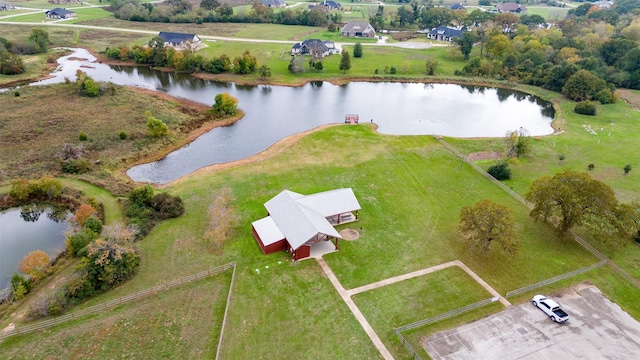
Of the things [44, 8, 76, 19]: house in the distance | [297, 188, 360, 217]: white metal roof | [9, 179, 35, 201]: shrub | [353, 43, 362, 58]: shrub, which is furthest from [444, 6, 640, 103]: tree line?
[44, 8, 76, 19]: house in the distance

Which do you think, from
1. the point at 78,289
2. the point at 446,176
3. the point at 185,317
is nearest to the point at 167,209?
the point at 78,289

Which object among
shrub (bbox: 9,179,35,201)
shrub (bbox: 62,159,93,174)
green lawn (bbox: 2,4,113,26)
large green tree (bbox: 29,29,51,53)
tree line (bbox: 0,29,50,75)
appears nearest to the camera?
shrub (bbox: 9,179,35,201)

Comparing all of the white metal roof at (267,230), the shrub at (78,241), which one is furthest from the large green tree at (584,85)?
the shrub at (78,241)

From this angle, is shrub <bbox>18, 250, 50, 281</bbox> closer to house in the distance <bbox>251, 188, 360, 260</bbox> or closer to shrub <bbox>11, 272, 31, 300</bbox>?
shrub <bbox>11, 272, 31, 300</bbox>

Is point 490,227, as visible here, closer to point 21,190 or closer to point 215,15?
point 21,190

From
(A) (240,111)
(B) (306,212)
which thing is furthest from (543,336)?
(A) (240,111)

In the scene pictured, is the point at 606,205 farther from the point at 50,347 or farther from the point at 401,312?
the point at 50,347
